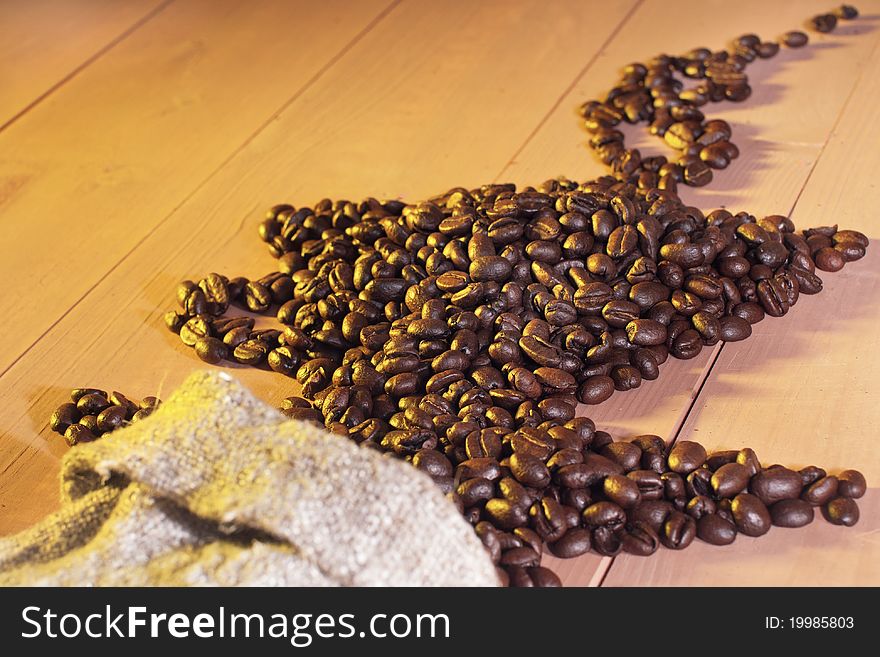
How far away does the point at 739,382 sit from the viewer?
1574mm

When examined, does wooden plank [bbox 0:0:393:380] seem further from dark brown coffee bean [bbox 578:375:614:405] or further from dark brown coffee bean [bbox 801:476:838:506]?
dark brown coffee bean [bbox 801:476:838:506]

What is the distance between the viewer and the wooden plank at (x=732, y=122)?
1.56 m

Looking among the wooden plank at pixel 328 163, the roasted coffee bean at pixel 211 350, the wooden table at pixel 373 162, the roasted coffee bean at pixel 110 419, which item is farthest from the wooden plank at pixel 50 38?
the roasted coffee bean at pixel 110 419

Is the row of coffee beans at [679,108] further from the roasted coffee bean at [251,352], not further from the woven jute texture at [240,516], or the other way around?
the woven jute texture at [240,516]

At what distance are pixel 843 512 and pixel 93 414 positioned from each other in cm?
100

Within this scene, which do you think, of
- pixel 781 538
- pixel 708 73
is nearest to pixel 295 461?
pixel 781 538

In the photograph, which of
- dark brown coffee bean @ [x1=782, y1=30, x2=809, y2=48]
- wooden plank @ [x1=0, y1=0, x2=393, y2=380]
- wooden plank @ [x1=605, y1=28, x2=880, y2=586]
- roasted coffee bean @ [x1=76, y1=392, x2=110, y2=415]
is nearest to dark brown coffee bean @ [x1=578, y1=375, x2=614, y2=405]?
wooden plank @ [x1=605, y1=28, x2=880, y2=586]

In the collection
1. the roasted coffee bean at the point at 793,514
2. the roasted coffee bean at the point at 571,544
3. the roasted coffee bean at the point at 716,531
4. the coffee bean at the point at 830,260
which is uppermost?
the roasted coffee bean at the point at 571,544

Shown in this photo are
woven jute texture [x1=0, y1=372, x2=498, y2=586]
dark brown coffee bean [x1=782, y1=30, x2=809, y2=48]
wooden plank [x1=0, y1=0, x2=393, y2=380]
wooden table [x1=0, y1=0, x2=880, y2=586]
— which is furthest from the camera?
dark brown coffee bean [x1=782, y1=30, x2=809, y2=48]

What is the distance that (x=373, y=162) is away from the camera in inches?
86.2

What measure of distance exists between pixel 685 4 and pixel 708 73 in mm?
427

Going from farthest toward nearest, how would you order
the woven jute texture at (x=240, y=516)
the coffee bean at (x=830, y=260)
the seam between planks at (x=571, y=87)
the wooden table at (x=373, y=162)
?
the seam between planks at (x=571, y=87) < the coffee bean at (x=830, y=260) < the wooden table at (x=373, y=162) < the woven jute texture at (x=240, y=516)

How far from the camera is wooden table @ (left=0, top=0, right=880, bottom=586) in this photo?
59.5 inches

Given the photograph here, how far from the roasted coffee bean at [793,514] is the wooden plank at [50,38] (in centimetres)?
181
